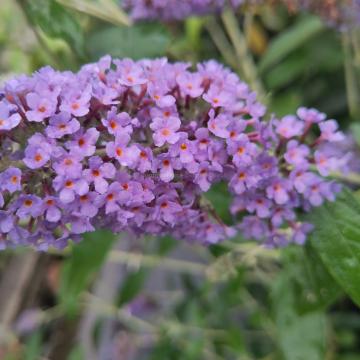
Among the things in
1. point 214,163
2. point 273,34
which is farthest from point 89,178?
point 273,34

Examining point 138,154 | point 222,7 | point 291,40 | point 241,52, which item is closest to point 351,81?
point 291,40

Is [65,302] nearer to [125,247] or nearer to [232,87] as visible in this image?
[125,247]

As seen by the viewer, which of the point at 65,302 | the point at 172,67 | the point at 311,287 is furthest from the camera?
the point at 65,302

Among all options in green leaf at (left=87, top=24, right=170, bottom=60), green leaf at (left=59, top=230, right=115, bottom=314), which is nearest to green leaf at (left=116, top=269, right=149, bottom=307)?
green leaf at (left=59, top=230, right=115, bottom=314)

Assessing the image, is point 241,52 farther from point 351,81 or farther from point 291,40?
point 351,81

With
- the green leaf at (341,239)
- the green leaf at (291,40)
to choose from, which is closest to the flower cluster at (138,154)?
the green leaf at (341,239)

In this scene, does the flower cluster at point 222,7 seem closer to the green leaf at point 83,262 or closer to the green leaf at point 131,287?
the green leaf at point 83,262
